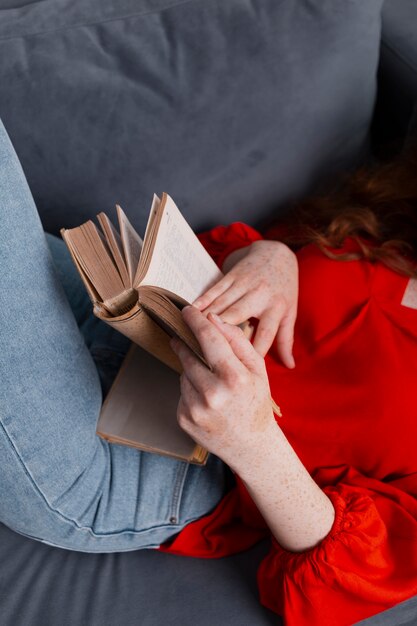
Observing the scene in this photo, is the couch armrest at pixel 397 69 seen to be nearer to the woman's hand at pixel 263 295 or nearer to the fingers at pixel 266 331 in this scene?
the woman's hand at pixel 263 295

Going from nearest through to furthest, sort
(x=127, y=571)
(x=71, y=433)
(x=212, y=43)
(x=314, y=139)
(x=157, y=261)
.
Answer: (x=157, y=261), (x=71, y=433), (x=127, y=571), (x=212, y=43), (x=314, y=139)

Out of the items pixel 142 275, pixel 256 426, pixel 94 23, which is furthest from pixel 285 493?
pixel 94 23

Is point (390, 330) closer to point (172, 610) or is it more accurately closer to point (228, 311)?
point (228, 311)

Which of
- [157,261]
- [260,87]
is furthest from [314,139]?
[157,261]

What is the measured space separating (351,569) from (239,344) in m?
0.34

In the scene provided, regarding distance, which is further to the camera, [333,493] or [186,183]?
[186,183]

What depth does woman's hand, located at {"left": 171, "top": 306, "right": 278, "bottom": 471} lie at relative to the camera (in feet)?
2.14

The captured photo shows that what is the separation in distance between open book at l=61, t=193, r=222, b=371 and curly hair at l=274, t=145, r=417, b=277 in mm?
374

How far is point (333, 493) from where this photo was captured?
83 cm

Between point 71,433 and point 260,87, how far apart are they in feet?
2.13

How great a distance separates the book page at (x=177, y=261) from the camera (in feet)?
2.20

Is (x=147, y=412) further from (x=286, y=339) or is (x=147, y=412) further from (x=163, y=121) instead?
(x=163, y=121)

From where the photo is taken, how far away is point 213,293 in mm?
799

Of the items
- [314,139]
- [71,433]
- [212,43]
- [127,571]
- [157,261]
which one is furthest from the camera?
[314,139]
